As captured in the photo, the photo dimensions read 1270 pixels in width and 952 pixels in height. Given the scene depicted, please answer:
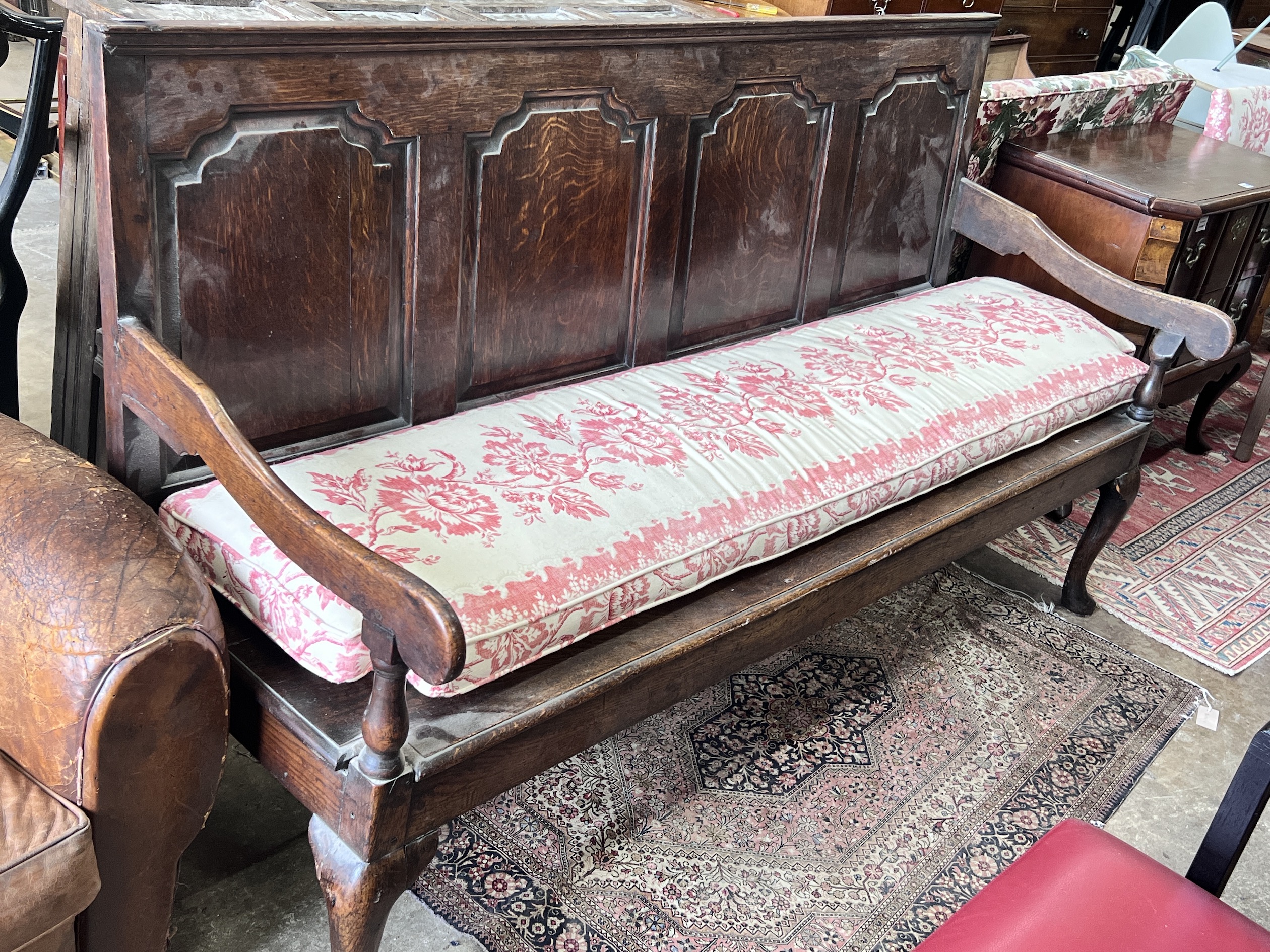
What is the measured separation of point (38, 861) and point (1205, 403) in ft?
11.2

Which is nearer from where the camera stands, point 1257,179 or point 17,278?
point 17,278

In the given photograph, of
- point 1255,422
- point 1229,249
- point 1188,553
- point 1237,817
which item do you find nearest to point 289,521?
point 1237,817

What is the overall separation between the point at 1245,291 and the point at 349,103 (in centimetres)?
282

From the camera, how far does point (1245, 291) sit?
→ 3389 millimetres

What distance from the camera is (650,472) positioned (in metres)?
1.74

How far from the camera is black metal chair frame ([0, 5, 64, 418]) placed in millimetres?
1656

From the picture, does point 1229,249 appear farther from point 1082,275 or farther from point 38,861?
point 38,861

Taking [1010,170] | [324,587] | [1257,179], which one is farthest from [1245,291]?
[324,587]

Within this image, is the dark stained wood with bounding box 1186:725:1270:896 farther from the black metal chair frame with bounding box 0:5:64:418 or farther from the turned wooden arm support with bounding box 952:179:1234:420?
the black metal chair frame with bounding box 0:5:64:418

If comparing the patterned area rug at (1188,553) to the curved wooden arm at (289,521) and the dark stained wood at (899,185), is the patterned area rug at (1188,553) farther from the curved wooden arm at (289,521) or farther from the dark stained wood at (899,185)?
the curved wooden arm at (289,521)

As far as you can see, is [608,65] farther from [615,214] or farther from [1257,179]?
[1257,179]

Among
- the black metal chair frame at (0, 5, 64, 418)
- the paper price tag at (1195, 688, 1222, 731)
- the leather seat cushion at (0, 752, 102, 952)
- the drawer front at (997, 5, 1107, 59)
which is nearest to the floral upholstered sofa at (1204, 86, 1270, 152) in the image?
the drawer front at (997, 5, 1107, 59)

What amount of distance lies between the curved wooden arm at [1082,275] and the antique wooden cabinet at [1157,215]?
292 millimetres

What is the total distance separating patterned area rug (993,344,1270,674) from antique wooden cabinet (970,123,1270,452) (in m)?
0.29
